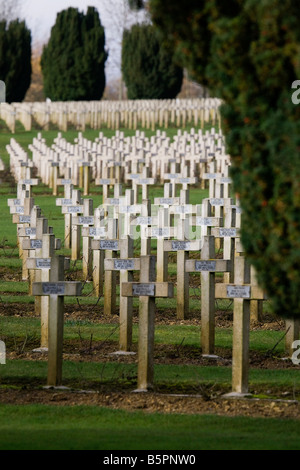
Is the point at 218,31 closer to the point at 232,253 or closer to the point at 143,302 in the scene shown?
the point at 143,302

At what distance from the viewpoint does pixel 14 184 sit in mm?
31250

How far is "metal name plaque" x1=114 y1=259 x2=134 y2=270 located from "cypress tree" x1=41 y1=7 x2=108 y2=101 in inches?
1792

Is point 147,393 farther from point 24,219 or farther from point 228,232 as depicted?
point 24,219

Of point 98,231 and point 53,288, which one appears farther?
point 98,231

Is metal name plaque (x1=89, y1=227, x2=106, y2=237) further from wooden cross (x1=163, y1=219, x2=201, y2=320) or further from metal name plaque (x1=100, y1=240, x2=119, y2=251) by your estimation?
metal name plaque (x1=100, y1=240, x2=119, y2=251)

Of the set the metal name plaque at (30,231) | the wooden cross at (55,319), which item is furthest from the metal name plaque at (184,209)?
the wooden cross at (55,319)

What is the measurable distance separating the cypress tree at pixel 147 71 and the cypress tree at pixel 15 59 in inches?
196

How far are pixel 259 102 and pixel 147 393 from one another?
11.5 ft

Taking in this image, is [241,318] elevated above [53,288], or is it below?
below

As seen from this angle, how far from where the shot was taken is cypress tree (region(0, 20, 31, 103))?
56.4 metres

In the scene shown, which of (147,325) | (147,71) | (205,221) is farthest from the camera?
(147,71)

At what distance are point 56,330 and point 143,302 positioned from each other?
782mm

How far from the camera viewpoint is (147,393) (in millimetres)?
9727

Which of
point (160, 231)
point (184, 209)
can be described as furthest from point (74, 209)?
point (160, 231)
